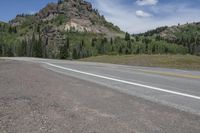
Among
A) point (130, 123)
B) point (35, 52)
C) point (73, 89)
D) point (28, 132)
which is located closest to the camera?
point (28, 132)

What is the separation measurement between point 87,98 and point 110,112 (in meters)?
1.95

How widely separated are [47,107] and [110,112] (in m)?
1.57

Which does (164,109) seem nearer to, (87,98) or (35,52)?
(87,98)

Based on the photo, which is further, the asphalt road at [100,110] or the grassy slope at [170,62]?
the grassy slope at [170,62]

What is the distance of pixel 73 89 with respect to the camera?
10.5 m

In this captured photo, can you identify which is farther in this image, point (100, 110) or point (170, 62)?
point (170, 62)

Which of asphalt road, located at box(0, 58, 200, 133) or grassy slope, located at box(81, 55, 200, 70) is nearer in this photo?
asphalt road, located at box(0, 58, 200, 133)

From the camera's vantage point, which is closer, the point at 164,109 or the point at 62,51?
the point at 164,109

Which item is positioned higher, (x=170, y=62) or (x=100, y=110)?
(x=100, y=110)

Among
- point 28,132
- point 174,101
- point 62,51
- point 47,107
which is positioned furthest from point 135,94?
point 62,51

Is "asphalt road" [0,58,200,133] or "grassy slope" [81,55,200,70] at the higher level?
"asphalt road" [0,58,200,133]

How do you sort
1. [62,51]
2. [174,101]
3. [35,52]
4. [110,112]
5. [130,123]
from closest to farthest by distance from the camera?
[130,123] < [110,112] < [174,101] < [62,51] < [35,52]

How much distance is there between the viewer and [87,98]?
864 centimetres

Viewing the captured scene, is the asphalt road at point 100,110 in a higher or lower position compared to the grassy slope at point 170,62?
higher
